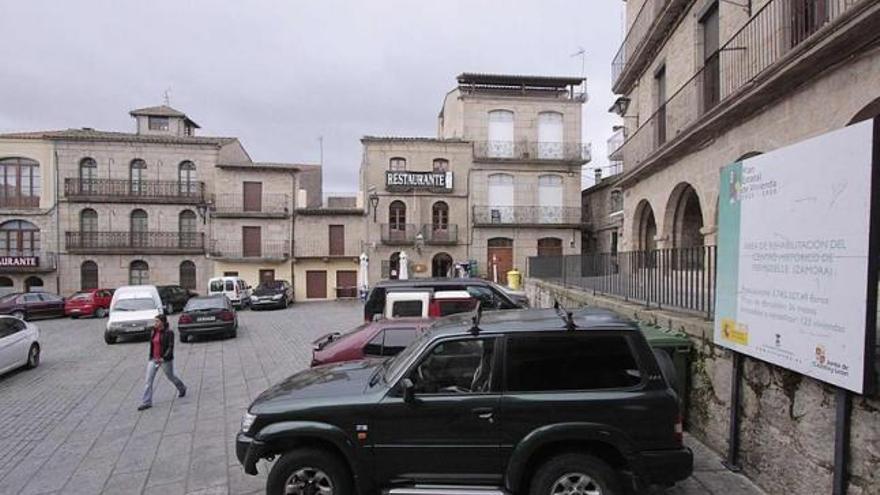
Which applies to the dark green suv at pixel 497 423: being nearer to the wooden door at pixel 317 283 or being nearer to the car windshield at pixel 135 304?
the car windshield at pixel 135 304

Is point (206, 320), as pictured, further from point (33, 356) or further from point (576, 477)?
point (576, 477)

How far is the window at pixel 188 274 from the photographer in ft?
101

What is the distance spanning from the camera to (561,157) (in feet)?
104

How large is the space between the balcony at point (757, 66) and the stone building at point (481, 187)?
1907 cm

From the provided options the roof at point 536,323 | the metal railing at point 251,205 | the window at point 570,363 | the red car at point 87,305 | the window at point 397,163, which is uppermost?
the window at point 397,163

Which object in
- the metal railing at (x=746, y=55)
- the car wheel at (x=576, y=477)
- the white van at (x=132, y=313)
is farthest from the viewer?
the white van at (x=132, y=313)

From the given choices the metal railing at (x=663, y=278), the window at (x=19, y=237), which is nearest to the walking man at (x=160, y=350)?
the metal railing at (x=663, y=278)

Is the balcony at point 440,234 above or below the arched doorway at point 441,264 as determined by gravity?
above

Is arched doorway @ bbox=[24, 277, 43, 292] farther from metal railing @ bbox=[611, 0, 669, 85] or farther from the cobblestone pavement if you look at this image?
metal railing @ bbox=[611, 0, 669, 85]

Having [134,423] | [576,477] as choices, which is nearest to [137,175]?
[134,423]

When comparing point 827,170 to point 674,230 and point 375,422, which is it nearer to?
point 375,422

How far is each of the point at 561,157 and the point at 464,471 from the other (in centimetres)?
3000

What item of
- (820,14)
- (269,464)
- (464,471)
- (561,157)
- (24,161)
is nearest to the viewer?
(464,471)

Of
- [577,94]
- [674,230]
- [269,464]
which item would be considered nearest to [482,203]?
[577,94]
